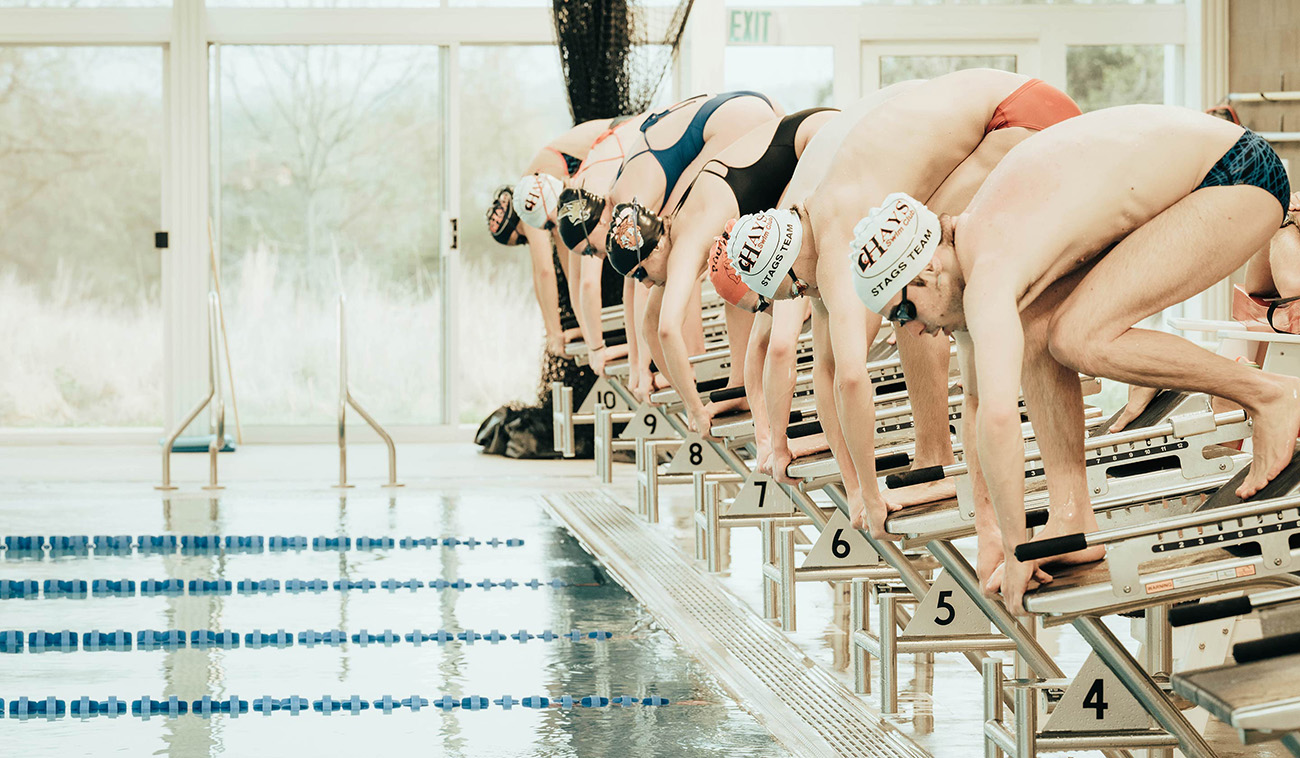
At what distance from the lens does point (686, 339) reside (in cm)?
568

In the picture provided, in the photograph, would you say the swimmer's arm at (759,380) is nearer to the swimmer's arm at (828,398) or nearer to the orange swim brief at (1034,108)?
the swimmer's arm at (828,398)

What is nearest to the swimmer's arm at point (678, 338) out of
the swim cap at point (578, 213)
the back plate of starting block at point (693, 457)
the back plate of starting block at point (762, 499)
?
the back plate of starting block at point (762, 499)

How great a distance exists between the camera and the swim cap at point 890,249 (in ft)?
8.54

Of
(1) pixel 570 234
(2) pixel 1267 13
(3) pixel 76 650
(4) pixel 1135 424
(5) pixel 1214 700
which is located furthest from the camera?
(2) pixel 1267 13

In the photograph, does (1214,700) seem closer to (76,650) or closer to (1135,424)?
(1135,424)

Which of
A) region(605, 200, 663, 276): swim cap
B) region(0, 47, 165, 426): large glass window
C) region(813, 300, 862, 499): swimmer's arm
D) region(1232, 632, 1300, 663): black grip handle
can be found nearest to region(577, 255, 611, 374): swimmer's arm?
region(605, 200, 663, 276): swim cap

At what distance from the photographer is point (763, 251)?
3.31 metres

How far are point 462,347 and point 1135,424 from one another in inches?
288

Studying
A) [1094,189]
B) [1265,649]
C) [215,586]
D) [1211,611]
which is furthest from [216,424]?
[1265,649]

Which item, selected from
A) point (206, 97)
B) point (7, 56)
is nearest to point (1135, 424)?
point (206, 97)

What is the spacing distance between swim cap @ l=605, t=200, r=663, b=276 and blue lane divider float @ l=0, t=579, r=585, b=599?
4.68 ft

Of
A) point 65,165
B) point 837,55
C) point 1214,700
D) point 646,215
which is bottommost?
point 1214,700

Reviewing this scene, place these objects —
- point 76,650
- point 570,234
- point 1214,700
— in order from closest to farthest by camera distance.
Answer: point 1214,700 → point 76,650 → point 570,234

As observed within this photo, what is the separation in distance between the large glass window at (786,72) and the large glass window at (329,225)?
2.08m
